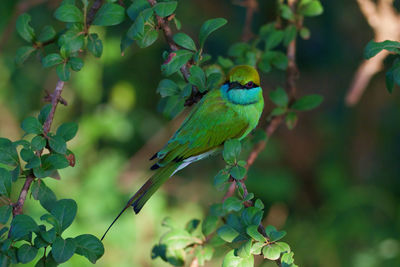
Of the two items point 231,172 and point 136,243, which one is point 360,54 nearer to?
point 136,243

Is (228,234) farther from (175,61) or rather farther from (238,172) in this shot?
(175,61)

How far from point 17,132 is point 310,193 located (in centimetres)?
225

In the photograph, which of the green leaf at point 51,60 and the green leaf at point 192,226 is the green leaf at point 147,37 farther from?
the green leaf at point 192,226

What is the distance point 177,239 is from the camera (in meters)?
1.76

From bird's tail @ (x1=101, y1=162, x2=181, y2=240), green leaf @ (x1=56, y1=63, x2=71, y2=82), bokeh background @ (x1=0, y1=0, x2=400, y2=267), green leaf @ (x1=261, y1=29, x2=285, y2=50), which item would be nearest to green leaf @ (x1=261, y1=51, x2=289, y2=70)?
green leaf @ (x1=261, y1=29, x2=285, y2=50)

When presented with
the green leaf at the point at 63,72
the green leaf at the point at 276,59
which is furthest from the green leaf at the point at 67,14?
the green leaf at the point at 276,59

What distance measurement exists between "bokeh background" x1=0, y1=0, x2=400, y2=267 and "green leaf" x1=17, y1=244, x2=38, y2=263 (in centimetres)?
157

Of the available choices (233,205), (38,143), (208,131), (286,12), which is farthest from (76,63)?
(286,12)

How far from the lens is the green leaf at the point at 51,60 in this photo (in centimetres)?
157

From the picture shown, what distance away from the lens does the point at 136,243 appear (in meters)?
3.06

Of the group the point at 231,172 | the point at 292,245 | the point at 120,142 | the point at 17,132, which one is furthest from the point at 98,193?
the point at 231,172

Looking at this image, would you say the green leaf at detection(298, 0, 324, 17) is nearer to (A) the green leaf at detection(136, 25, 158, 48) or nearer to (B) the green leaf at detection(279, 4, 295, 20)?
(B) the green leaf at detection(279, 4, 295, 20)

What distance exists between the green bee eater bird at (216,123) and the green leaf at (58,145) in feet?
1.24

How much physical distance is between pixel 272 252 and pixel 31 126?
759 mm
